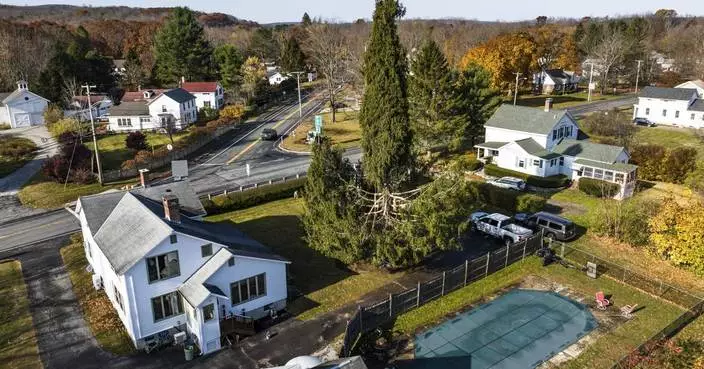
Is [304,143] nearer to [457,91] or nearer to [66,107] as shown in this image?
[457,91]

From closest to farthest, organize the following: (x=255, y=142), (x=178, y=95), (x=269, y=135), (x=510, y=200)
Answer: (x=510, y=200) → (x=255, y=142) → (x=269, y=135) → (x=178, y=95)

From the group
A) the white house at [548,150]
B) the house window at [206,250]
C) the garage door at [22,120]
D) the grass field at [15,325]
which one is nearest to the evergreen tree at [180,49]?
the garage door at [22,120]

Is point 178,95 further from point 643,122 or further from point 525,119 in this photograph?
point 643,122

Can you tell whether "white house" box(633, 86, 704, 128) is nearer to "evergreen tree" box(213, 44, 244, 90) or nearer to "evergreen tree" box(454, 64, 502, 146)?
"evergreen tree" box(454, 64, 502, 146)

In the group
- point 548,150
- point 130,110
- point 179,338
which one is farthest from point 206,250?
point 130,110

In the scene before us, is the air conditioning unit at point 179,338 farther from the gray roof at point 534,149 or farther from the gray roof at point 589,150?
the gray roof at point 589,150

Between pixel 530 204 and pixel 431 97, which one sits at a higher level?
pixel 431 97
